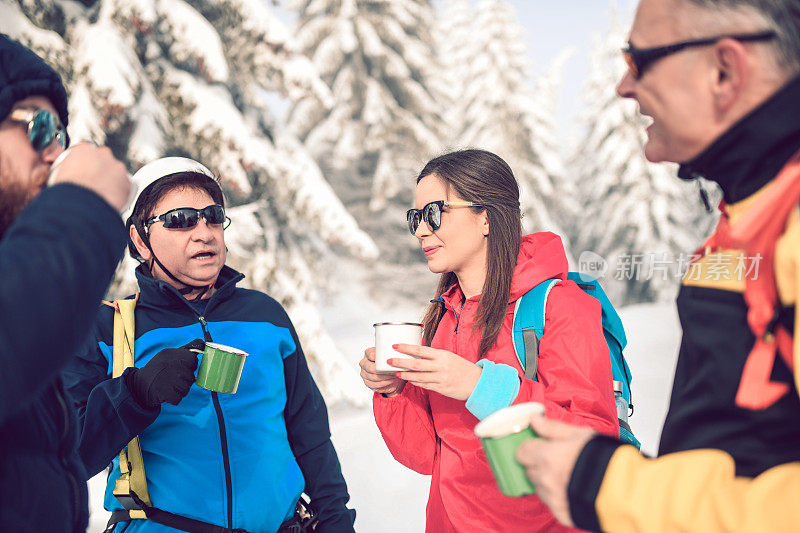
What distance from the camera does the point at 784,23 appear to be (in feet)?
4.03

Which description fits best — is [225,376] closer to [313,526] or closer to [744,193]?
[313,526]

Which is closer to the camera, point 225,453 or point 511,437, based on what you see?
point 511,437

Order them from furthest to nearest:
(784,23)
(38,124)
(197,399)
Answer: (197,399) < (38,124) < (784,23)

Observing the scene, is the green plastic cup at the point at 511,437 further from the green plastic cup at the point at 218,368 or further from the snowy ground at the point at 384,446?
the snowy ground at the point at 384,446

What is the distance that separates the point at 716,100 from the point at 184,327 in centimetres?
243

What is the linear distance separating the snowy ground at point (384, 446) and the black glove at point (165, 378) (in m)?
5.23

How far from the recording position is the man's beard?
4.52 ft

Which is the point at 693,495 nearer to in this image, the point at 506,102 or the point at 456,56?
the point at 506,102

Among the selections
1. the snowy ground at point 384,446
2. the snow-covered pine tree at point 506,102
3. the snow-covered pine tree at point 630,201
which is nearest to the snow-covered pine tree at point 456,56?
the snow-covered pine tree at point 506,102

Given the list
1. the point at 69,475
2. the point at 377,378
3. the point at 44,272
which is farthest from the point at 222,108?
the point at 44,272

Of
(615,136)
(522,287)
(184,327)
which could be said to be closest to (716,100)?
(522,287)

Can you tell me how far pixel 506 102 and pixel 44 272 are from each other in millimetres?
27373

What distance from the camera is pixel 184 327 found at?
9.14 feet

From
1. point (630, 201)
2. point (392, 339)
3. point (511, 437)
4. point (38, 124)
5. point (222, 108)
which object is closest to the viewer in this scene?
point (511, 437)
